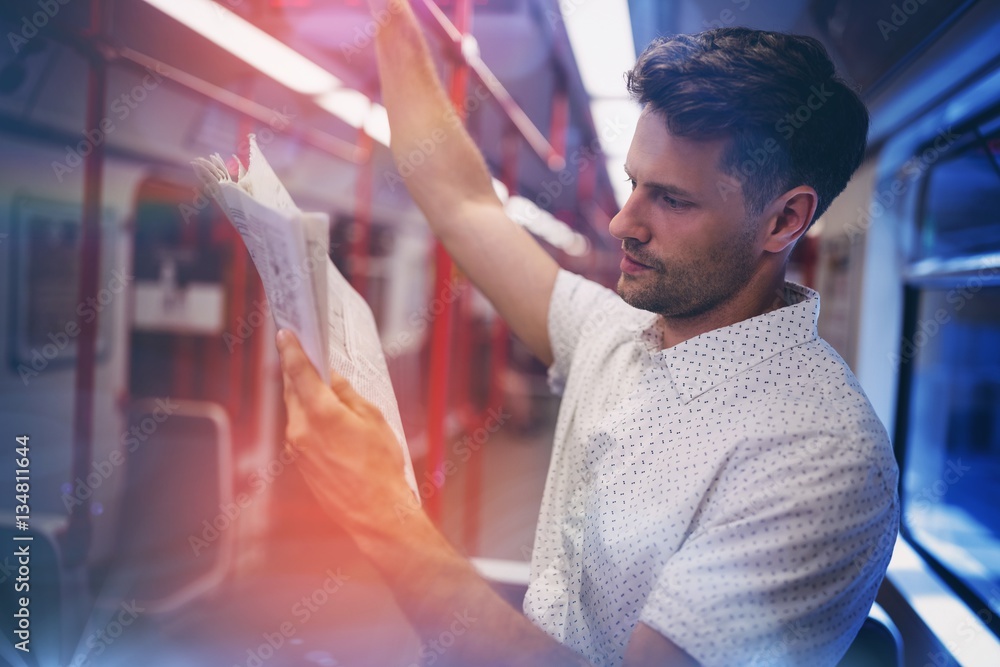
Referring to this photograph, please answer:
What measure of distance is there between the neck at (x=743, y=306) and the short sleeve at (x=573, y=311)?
28cm

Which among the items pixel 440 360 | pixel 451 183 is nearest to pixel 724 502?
pixel 451 183

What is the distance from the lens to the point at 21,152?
3.06m

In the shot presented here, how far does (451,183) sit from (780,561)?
1023 mm

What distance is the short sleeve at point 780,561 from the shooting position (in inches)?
36.3

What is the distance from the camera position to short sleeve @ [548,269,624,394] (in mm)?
1534

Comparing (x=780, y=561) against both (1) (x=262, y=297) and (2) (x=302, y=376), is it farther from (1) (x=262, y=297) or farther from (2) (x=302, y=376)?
(1) (x=262, y=297)

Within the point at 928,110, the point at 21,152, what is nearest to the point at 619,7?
the point at 928,110

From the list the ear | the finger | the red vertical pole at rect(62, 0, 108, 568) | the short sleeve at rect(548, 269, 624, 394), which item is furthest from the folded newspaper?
the red vertical pole at rect(62, 0, 108, 568)

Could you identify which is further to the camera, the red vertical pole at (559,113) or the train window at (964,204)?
the red vertical pole at (559,113)

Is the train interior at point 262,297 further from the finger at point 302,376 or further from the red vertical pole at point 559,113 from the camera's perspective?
the finger at point 302,376

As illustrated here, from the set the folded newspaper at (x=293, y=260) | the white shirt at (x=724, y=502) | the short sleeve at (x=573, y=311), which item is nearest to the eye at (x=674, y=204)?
the white shirt at (x=724, y=502)

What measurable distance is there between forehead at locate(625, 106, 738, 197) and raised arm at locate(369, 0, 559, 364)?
47 cm

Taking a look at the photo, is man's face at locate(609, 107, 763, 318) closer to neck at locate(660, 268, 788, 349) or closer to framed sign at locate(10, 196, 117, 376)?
neck at locate(660, 268, 788, 349)

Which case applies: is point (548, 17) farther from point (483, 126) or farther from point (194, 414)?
point (483, 126)
